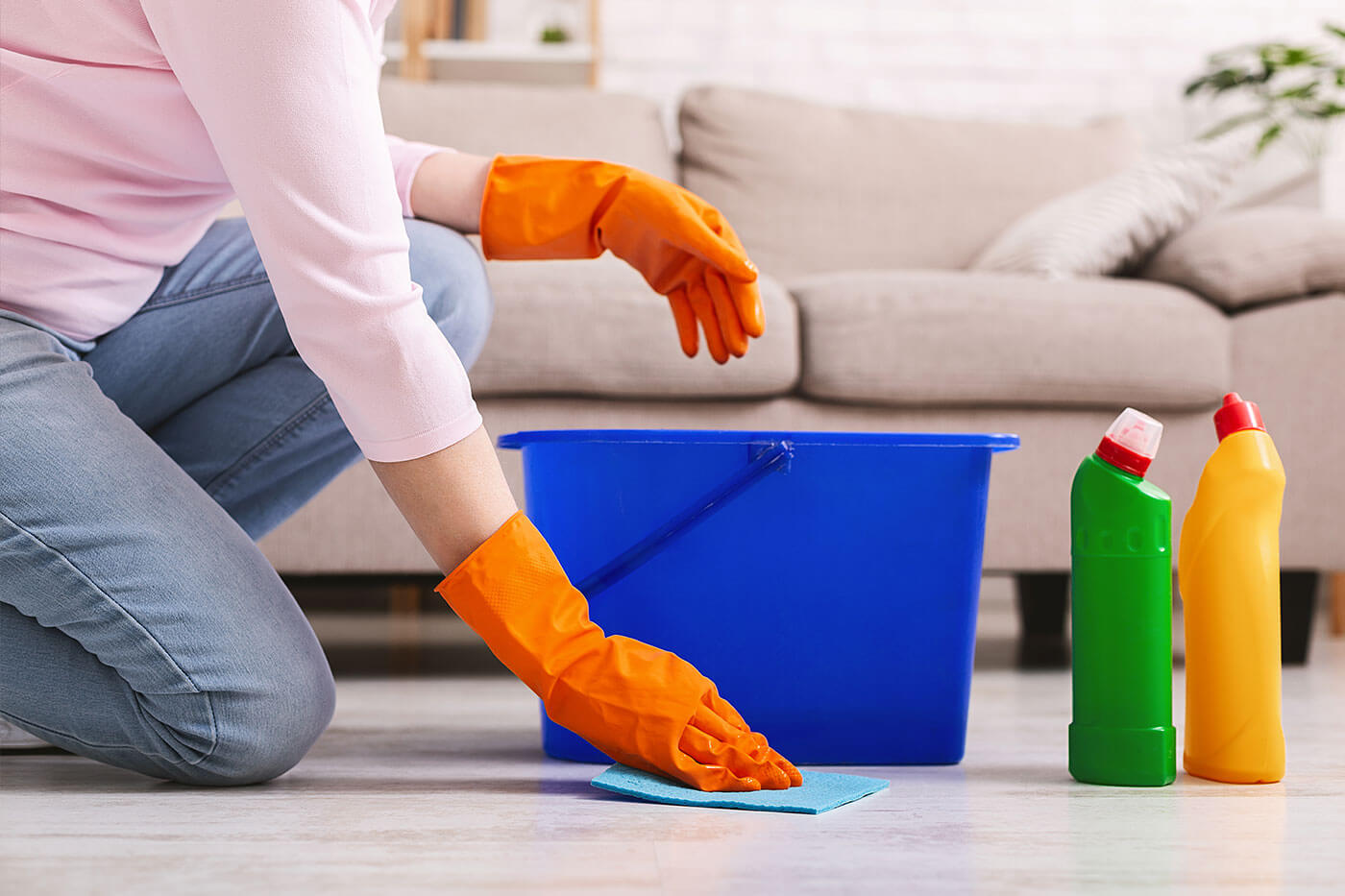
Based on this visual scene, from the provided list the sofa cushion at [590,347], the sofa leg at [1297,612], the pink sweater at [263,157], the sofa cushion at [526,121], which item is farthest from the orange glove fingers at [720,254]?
the sofa cushion at [526,121]

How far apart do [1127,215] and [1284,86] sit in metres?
1.22

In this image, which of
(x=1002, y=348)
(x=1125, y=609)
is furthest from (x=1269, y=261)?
(x=1125, y=609)

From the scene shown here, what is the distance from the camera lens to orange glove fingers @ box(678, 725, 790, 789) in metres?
0.81

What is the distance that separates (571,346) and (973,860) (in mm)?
942

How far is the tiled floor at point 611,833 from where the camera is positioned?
63 cm

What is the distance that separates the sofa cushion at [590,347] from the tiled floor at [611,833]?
584 millimetres

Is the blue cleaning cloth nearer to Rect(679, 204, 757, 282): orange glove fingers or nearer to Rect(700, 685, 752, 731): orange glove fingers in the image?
Rect(700, 685, 752, 731): orange glove fingers

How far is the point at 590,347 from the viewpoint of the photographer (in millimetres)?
1507

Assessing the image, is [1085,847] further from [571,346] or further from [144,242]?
[571,346]

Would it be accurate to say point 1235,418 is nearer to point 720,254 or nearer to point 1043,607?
point 720,254

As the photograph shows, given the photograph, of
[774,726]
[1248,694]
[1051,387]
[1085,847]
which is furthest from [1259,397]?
[1085,847]

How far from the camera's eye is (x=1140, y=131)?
2785 millimetres

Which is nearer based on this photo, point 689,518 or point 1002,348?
point 689,518

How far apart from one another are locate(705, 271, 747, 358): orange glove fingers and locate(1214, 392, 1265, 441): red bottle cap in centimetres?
35
